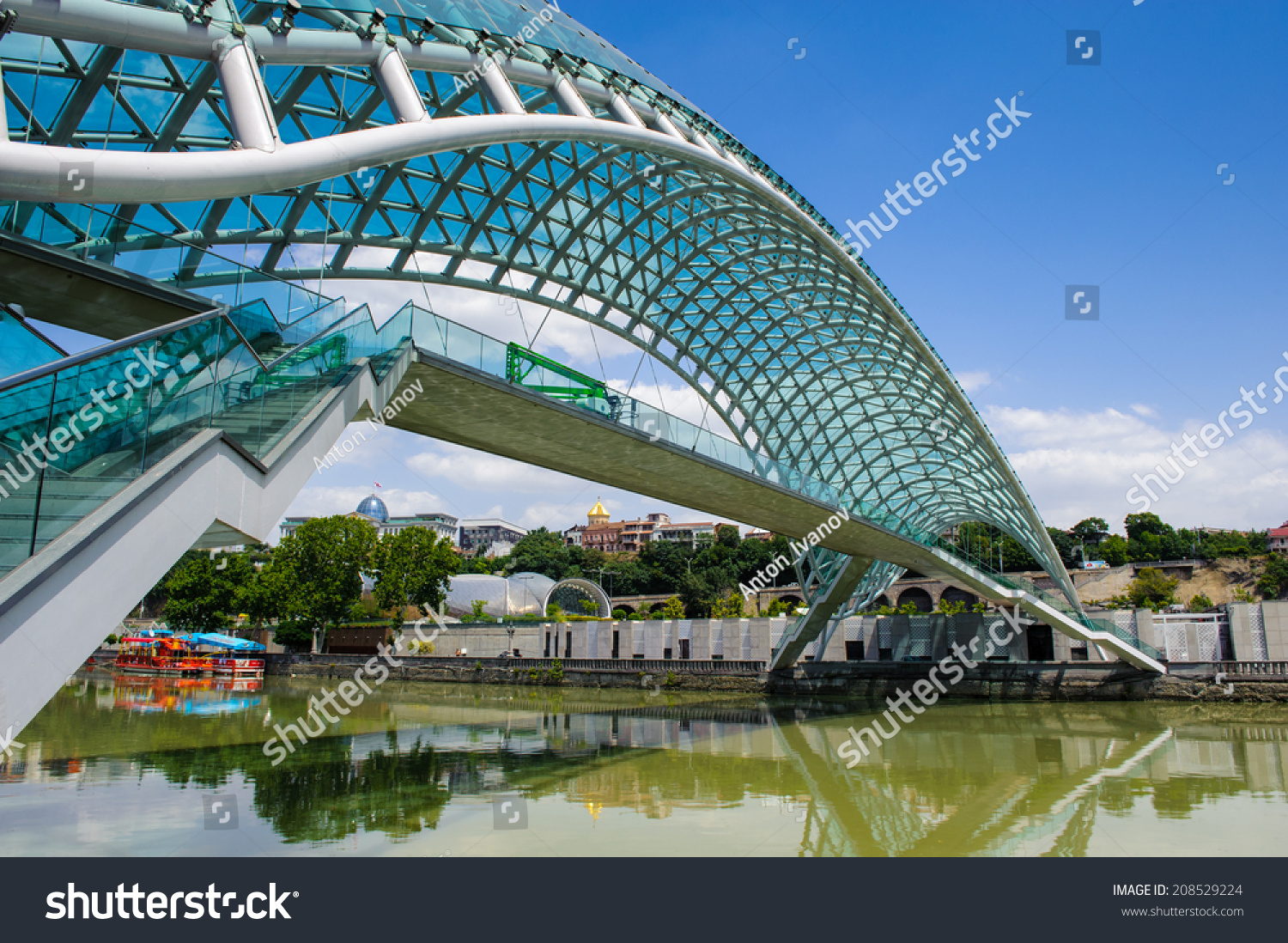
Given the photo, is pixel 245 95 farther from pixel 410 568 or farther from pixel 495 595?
pixel 495 595

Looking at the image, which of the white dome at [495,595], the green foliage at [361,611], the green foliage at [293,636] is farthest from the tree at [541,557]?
the green foliage at [293,636]

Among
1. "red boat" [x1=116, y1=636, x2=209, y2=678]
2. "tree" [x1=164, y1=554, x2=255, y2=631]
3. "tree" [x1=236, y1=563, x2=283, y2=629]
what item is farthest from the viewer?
"tree" [x1=164, y1=554, x2=255, y2=631]

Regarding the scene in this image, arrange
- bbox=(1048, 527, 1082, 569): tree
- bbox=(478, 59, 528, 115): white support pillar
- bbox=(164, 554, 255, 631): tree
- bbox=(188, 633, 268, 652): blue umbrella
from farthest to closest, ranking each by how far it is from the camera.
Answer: bbox=(1048, 527, 1082, 569): tree < bbox=(164, 554, 255, 631): tree < bbox=(188, 633, 268, 652): blue umbrella < bbox=(478, 59, 528, 115): white support pillar

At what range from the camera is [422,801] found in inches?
720

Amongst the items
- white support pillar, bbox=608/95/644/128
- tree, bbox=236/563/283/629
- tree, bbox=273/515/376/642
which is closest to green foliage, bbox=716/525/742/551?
tree, bbox=273/515/376/642

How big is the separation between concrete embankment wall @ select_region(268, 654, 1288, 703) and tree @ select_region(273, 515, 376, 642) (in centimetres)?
431

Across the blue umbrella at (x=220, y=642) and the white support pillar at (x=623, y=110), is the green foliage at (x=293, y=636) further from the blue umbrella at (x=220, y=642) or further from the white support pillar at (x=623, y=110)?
the white support pillar at (x=623, y=110)

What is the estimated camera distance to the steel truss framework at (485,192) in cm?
1166

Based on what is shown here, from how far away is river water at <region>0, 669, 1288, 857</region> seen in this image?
14.9 m

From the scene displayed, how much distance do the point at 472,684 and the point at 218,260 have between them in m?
54.9

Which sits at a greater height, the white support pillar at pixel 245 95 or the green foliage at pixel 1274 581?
the white support pillar at pixel 245 95

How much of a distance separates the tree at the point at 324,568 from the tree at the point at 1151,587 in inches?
2764

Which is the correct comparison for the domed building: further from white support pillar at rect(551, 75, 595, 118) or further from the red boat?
white support pillar at rect(551, 75, 595, 118)
